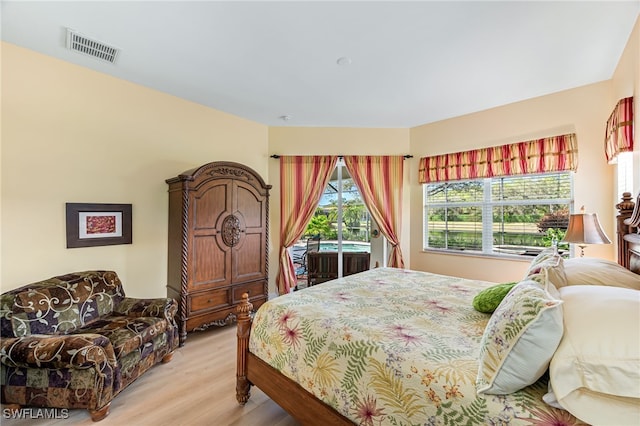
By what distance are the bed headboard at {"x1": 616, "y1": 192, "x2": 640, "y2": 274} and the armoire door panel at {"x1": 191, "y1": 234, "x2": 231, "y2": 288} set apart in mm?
3454

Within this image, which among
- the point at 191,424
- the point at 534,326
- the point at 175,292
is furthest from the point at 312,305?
the point at 175,292

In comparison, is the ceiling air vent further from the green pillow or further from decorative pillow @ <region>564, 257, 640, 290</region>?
decorative pillow @ <region>564, 257, 640, 290</region>

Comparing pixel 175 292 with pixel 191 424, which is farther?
pixel 175 292

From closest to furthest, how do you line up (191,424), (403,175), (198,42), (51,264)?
(191,424) < (198,42) < (51,264) < (403,175)

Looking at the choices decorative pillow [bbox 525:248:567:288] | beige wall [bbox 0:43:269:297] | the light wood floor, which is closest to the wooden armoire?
beige wall [bbox 0:43:269:297]

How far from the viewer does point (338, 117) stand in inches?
155

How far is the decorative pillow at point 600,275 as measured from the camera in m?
1.44

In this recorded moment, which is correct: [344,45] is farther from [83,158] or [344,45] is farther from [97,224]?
[97,224]

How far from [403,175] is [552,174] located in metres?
1.82

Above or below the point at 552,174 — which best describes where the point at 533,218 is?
below

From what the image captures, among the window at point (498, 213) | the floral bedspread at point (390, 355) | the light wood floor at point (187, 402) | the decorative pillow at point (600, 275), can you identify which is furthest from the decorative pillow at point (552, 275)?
the window at point (498, 213)

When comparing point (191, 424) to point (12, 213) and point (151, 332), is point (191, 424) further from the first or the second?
point (12, 213)

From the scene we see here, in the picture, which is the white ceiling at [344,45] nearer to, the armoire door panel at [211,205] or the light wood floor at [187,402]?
the armoire door panel at [211,205]

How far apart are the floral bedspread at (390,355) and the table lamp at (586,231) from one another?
4.21 feet
